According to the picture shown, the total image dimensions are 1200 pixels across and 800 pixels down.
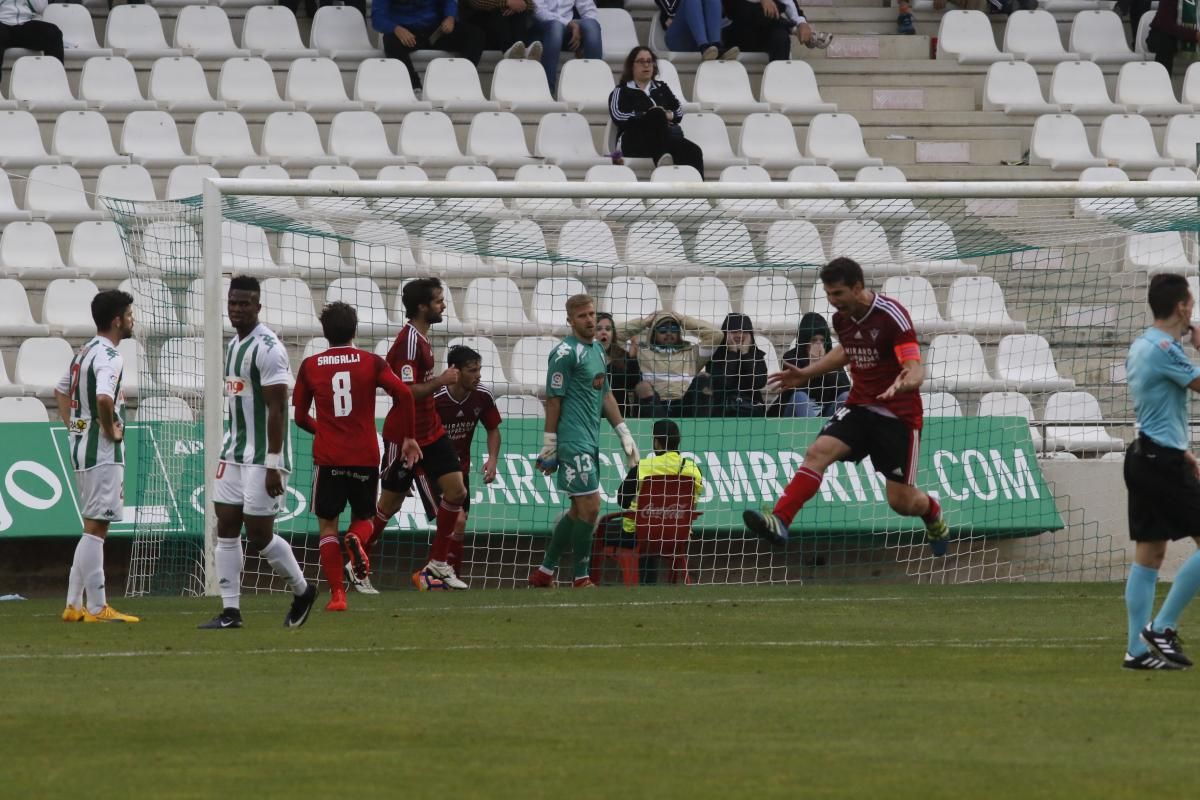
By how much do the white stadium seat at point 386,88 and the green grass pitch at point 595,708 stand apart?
8.96m

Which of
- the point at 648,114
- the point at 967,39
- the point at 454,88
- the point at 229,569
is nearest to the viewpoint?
the point at 229,569

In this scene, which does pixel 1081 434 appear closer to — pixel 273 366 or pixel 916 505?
pixel 916 505

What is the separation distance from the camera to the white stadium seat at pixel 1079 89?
20.4m

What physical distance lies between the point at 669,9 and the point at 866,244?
175 inches

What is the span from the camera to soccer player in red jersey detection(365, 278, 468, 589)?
42.7ft

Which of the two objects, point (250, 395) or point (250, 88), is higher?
point (250, 88)

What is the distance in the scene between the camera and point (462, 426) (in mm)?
14211

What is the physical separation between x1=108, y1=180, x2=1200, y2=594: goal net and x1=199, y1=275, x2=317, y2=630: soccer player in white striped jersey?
316 centimetres

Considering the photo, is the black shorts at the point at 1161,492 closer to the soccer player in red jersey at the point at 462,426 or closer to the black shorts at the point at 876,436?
the black shorts at the point at 876,436

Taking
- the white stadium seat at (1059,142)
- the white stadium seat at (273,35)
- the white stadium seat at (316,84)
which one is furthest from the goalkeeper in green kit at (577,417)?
the white stadium seat at (1059,142)

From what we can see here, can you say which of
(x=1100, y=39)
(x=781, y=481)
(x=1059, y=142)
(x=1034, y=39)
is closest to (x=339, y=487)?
(x=781, y=481)

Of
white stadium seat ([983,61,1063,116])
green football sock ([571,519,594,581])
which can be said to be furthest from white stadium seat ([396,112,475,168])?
white stadium seat ([983,61,1063,116])

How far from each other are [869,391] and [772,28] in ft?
32.3

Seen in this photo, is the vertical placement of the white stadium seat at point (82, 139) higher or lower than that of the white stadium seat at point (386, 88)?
lower
